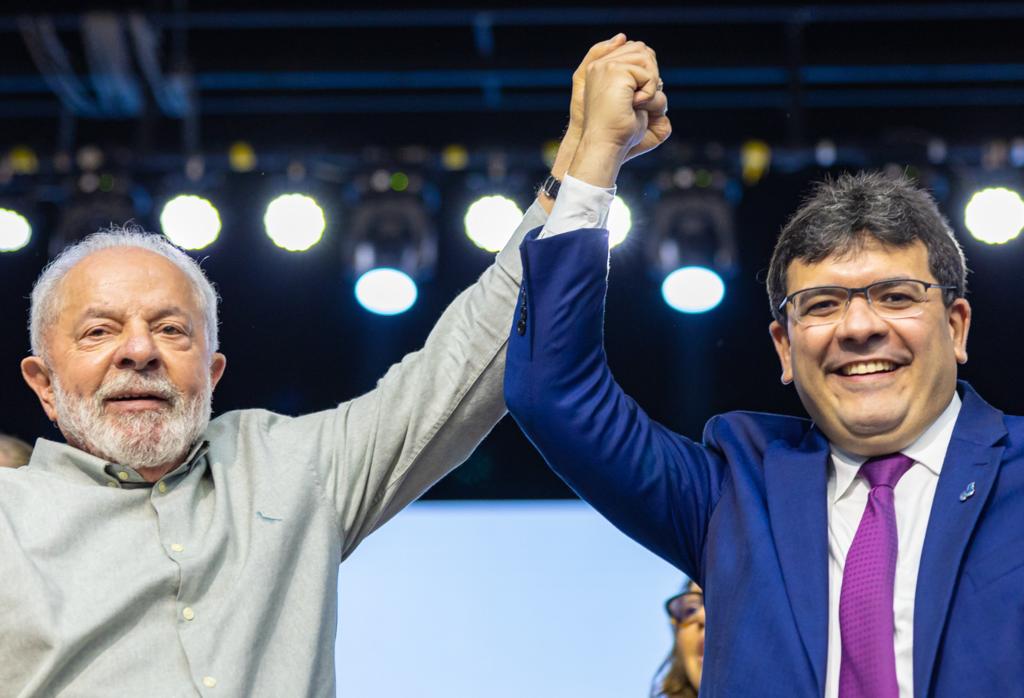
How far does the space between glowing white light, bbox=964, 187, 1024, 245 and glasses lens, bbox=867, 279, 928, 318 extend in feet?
8.71

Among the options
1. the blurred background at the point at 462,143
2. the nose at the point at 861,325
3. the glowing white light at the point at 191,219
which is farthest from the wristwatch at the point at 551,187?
the glowing white light at the point at 191,219

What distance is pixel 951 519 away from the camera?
2154mm

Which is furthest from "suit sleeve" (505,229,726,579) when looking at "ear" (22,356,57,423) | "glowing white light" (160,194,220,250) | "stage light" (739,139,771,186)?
"glowing white light" (160,194,220,250)

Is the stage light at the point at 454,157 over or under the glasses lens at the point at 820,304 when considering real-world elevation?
over

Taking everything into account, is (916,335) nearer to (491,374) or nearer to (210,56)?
(491,374)

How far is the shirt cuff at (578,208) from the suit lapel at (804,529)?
0.46 m

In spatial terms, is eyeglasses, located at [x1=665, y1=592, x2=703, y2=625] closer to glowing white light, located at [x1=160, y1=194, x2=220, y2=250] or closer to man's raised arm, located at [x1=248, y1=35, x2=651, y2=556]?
Result: man's raised arm, located at [x1=248, y1=35, x2=651, y2=556]

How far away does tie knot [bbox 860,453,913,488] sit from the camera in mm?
2271

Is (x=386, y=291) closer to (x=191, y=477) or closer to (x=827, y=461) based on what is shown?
(x=191, y=477)

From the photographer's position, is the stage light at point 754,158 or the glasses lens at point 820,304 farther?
the stage light at point 754,158

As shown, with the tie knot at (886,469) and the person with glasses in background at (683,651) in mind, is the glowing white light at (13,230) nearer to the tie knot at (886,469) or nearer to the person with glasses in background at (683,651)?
the person with glasses in background at (683,651)

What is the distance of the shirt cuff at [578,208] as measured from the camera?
2289 millimetres

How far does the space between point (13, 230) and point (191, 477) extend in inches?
112

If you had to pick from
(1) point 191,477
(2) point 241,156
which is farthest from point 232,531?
(2) point 241,156
